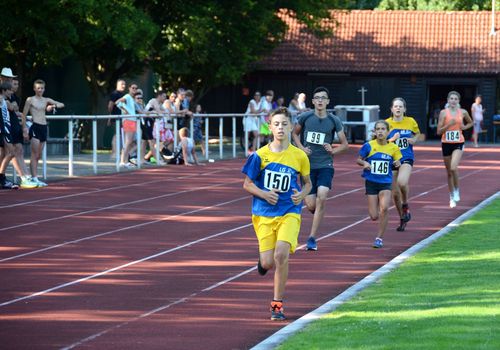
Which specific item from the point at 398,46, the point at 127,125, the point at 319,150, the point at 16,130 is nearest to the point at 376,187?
the point at 319,150

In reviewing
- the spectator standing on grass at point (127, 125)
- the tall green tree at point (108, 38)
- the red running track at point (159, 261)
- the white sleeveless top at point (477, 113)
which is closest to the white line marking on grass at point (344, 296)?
the red running track at point (159, 261)

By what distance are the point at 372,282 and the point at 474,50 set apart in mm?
43345

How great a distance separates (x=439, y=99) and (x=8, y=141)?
35.5m

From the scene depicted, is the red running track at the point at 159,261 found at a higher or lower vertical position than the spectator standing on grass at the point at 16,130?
lower

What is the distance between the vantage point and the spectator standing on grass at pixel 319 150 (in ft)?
49.1

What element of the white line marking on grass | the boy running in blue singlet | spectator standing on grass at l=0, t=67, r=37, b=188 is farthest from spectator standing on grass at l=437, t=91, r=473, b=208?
spectator standing on grass at l=0, t=67, r=37, b=188

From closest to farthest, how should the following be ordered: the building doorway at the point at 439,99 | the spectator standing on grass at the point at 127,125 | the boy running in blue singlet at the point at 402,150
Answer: the boy running in blue singlet at the point at 402,150 < the spectator standing on grass at the point at 127,125 < the building doorway at the point at 439,99

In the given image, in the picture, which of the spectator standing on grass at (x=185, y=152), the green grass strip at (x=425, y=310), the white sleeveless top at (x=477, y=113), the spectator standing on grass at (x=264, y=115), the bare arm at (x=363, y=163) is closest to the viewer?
the green grass strip at (x=425, y=310)

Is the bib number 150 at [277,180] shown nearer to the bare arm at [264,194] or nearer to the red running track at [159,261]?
the bare arm at [264,194]

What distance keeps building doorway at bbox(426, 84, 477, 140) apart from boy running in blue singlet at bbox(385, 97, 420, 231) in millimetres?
36083

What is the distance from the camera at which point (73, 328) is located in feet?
31.9

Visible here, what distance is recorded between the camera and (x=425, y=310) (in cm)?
988

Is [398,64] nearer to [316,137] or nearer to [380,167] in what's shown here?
[380,167]

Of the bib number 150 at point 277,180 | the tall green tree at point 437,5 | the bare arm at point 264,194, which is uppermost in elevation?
the tall green tree at point 437,5
